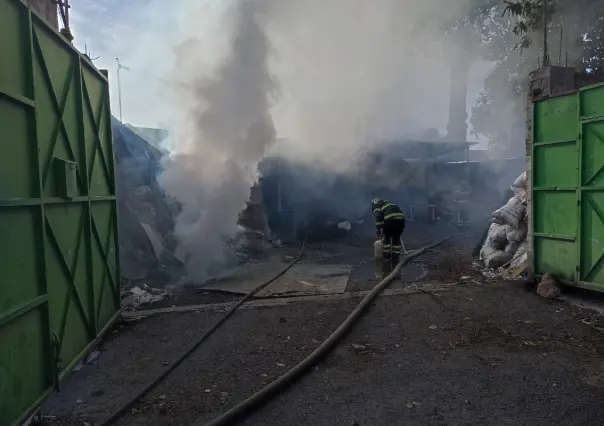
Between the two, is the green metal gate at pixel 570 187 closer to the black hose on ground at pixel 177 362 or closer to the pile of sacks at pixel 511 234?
the pile of sacks at pixel 511 234

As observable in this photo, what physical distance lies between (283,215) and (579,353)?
11907 millimetres

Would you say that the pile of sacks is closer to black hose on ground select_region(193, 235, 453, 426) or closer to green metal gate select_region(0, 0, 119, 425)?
black hose on ground select_region(193, 235, 453, 426)

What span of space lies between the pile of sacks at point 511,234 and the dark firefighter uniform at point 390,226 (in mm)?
1853

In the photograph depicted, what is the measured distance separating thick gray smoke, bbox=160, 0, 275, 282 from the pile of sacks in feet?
18.4

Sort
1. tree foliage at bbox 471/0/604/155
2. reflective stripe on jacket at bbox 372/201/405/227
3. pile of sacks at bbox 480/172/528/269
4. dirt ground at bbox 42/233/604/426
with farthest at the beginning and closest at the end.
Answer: tree foliage at bbox 471/0/604/155 → reflective stripe on jacket at bbox 372/201/405/227 → pile of sacks at bbox 480/172/528/269 → dirt ground at bbox 42/233/604/426

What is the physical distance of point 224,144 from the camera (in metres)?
11.3

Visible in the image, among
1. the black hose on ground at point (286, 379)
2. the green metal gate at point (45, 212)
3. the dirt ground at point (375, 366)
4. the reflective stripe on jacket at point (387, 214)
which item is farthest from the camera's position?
the reflective stripe on jacket at point (387, 214)

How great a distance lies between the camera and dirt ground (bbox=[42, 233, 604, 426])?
10.1 ft

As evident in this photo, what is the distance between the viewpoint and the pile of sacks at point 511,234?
24.4ft

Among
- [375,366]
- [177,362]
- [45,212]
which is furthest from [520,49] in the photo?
[45,212]

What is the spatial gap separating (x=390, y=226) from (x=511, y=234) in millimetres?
2361

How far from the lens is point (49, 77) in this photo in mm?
3584

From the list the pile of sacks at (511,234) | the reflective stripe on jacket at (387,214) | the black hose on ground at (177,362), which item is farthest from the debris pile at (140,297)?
the pile of sacks at (511,234)

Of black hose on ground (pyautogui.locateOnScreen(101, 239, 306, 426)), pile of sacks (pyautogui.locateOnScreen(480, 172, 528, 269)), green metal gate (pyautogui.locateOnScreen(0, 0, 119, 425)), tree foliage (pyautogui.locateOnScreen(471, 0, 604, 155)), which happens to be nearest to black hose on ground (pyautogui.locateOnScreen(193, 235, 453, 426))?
black hose on ground (pyautogui.locateOnScreen(101, 239, 306, 426))
